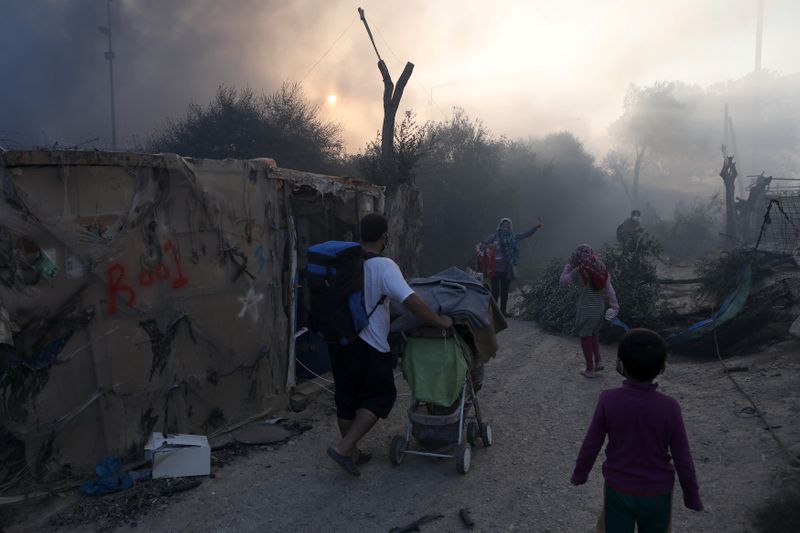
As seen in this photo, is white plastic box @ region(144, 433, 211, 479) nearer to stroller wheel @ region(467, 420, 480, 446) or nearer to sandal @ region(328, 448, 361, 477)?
sandal @ region(328, 448, 361, 477)

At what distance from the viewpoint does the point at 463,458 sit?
185 inches

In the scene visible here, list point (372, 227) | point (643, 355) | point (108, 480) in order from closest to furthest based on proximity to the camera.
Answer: point (643, 355)
point (108, 480)
point (372, 227)

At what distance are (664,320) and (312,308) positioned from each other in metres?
6.65

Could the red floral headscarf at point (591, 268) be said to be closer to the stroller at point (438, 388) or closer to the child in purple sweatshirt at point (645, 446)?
the stroller at point (438, 388)

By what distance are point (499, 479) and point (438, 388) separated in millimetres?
868

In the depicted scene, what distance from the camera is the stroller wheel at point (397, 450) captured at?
489 centimetres

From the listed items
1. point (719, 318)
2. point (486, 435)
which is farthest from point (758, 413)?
point (719, 318)

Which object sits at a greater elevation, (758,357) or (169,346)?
(169,346)

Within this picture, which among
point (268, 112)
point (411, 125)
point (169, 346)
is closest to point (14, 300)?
point (169, 346)

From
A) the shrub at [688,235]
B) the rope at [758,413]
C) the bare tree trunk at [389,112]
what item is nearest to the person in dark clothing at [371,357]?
the rope at [758,413]

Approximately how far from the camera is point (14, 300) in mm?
4156

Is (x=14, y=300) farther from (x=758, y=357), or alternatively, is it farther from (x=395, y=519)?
(x=758, y=357)

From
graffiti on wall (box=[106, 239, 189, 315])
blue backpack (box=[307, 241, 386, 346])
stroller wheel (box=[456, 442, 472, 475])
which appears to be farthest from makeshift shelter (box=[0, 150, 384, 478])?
stroller wheel (box=[456, 442, 472, 475])

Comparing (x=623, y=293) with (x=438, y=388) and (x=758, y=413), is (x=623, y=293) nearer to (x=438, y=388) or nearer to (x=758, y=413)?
(x=758, y=413)
